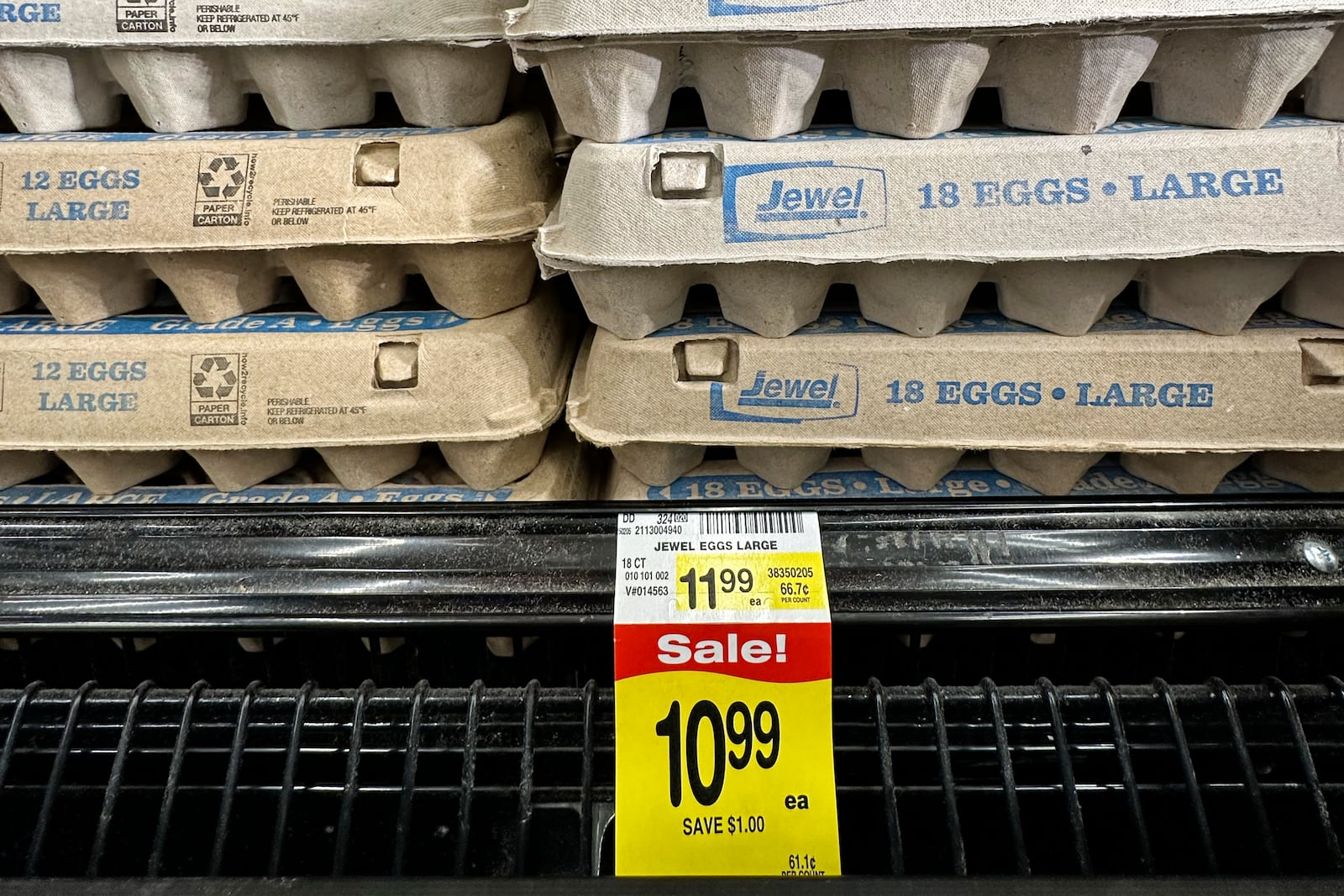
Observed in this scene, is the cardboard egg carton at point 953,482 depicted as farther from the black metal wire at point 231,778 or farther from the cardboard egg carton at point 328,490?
the black metal wire at point 231,778

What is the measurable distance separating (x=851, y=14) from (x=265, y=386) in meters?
0.71

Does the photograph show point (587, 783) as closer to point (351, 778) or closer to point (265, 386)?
point (351, 778)

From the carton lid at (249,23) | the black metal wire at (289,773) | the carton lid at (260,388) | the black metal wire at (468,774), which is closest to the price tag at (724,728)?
the black metal wire at (468,774)

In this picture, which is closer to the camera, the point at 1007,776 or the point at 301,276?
the point at 1007,776

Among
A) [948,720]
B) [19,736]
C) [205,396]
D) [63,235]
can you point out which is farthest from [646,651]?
[63,235]

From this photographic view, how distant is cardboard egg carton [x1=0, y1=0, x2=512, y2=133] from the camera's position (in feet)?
2.81

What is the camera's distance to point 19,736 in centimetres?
65

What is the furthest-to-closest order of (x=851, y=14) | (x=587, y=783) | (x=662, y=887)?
1. (x=851, y=14)
2. (x=587, y=783)
3. (x=662, y=887)

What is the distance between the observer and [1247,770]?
23.4 inches

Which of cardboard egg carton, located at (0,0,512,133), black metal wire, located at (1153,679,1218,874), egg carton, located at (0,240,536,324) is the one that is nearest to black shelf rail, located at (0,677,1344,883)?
black metal wire, located at (1153,679,1218,874)

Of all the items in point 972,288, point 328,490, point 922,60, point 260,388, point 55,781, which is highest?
point 922,60

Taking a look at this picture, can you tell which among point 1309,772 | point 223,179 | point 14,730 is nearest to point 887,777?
point 1309,772

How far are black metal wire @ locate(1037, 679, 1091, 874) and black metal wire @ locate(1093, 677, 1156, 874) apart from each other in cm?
3

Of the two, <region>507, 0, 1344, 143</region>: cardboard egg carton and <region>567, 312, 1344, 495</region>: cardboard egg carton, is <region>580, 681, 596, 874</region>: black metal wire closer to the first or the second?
<region>567, 312, 1344, 495</region>: cardboard egg carton
